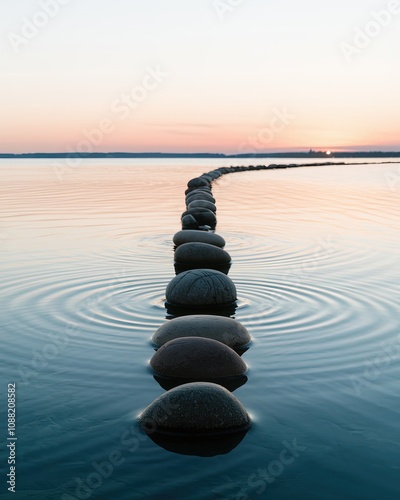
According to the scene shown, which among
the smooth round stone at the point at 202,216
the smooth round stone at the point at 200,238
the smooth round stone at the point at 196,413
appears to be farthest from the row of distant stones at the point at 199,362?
the smooth round stone at the point at 202,216

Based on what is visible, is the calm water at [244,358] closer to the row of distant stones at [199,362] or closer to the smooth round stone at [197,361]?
the row of distant stones at [199,362]

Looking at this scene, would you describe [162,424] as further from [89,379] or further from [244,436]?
[89,379]

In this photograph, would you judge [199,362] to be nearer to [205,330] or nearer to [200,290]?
[205,330]

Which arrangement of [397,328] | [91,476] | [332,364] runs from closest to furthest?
[91,476], [332,364], [397,328]

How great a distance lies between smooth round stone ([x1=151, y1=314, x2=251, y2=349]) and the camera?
1183 cm

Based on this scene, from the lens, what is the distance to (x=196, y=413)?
28.8 feet

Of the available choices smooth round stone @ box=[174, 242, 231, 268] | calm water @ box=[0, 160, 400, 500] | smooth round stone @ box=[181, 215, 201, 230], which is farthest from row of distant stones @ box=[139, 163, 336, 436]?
smooth round stone @ box=[181, 215, 201, 230]

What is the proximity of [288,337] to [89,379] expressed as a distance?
4133 millimetres

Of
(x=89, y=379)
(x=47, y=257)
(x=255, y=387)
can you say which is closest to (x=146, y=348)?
(x=89, y=379)

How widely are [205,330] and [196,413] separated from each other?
3.13 metres

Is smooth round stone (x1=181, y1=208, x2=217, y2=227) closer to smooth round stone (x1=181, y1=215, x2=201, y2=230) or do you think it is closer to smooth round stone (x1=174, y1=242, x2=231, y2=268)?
smooth round stone (x1=181, y1=215, x2=201, y2=230)

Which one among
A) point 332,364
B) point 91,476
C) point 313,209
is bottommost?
point 91,476

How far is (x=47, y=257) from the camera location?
2203 centimetres

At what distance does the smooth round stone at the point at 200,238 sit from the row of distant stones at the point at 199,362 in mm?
6821
